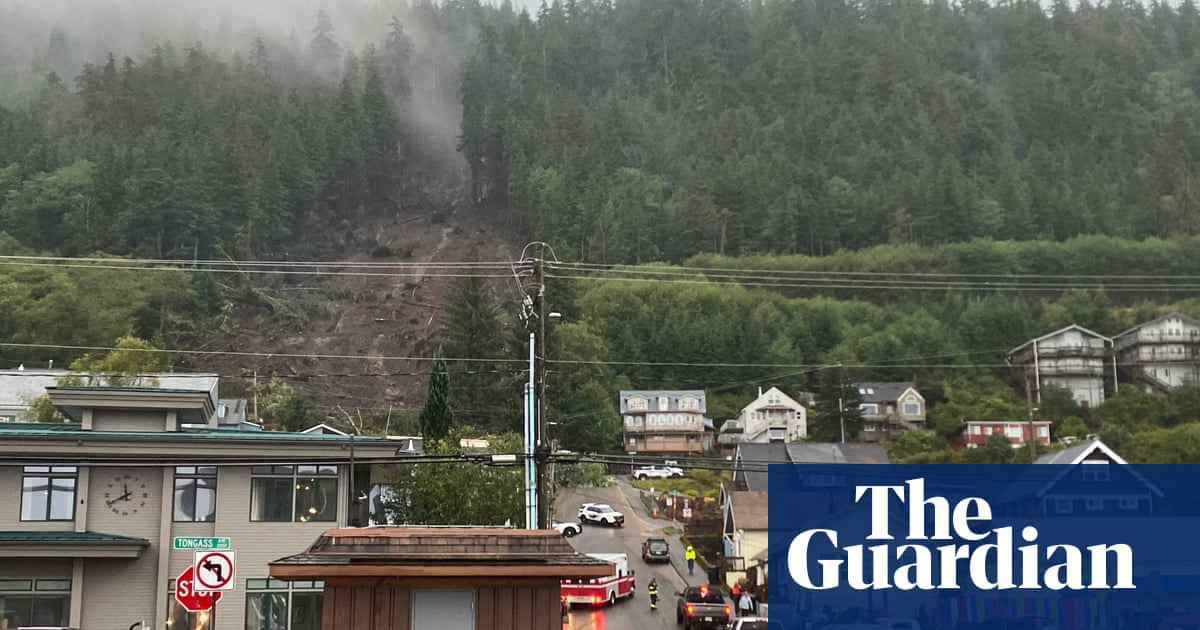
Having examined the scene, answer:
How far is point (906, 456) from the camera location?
114m

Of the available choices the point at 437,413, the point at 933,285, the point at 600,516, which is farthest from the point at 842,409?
the point at 437,413

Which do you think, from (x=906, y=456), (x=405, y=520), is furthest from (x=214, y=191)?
(x=405, y=520)

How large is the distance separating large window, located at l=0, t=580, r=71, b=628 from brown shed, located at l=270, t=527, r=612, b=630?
55.3ft

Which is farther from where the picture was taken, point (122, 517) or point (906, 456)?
point (906, 456)

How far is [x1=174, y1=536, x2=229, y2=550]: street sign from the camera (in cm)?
3125

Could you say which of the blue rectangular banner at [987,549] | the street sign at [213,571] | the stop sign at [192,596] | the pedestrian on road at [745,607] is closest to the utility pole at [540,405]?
the blue rectangular banner at [987,549]

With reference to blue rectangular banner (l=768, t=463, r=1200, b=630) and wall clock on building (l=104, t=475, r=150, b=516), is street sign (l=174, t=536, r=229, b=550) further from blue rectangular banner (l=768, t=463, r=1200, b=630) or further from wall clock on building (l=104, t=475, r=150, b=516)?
blue rectangular banner (l=768, t=463, r=1200, b=630)

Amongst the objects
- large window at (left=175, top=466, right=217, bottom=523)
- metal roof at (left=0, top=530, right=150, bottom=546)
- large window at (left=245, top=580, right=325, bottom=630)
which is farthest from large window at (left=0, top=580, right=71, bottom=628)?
large window at (left=245, top=580, right=325, bottom=630)

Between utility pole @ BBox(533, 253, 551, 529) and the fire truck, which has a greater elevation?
utility pole @ BBox(533, 253, 551, 529)

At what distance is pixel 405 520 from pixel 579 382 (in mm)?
72930

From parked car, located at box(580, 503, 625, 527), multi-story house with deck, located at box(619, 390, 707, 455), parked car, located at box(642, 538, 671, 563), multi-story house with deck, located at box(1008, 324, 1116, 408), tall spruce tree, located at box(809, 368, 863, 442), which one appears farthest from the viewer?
multi-story house with deck, located at box(1008, 324, 1116, 408)

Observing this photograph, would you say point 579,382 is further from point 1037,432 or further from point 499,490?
point 499,490

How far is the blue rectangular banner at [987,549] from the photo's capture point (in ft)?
84.9

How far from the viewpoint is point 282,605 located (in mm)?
34188
